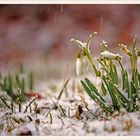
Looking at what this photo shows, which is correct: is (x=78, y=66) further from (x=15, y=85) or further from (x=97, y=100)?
(x=15, y=85)

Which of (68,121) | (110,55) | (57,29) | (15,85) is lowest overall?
(68,121)

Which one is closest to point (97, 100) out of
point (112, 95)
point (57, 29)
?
point (112, 95)

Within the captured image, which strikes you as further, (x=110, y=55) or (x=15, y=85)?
(x=15, y=85)

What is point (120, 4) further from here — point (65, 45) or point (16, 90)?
point (16, 90)

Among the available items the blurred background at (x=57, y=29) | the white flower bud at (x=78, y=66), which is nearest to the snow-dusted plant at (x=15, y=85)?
the blurred background at (x=57, y=29)

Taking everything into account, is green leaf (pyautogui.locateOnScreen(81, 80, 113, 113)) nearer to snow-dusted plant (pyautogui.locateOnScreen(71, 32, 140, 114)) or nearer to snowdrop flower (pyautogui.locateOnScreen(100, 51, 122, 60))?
snow-dusted plant (pyautogui.locateOnScreen(71, 32, 140, 114))

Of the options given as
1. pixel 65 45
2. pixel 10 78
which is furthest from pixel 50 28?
pixel 10 78
